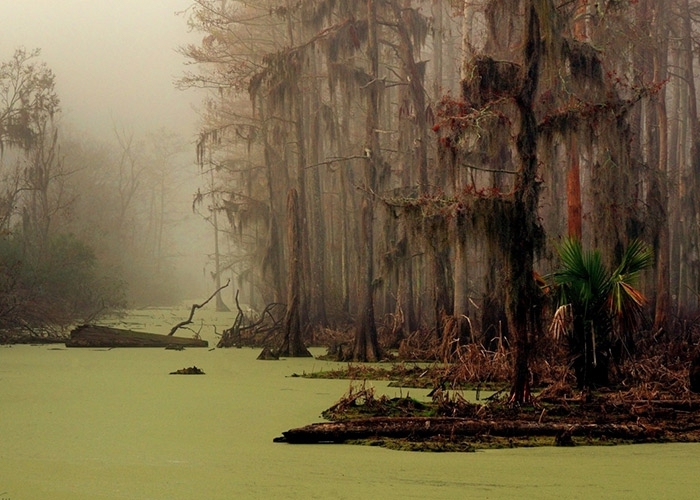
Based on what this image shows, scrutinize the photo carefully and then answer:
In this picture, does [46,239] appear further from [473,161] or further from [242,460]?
[242,460]

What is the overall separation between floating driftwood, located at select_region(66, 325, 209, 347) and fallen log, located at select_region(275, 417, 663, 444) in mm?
9758

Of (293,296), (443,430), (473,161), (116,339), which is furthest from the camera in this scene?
(116,339)

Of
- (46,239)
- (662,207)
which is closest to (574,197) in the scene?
(662,207)

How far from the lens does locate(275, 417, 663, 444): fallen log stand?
5.83 meters

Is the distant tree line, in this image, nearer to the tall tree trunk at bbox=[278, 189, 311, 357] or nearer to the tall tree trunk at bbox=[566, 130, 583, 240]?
the tall tree trunk at bbox=[278, 189, 311, 357]

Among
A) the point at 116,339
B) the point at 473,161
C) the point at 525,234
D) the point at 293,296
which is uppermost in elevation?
the point at 473,161

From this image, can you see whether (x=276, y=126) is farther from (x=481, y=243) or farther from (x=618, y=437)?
(x=618, y=437)

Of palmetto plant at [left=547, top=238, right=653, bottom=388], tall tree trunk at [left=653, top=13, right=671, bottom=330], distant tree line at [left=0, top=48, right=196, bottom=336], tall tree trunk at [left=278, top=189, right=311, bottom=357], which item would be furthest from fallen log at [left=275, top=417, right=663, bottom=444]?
distant tree line at [left=0, top=48, right=196, bottom=336]

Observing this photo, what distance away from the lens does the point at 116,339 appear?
1509 cm

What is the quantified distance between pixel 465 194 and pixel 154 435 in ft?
10.2

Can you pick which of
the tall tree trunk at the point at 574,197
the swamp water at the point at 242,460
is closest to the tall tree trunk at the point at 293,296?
the tall tree trunk at the point at 574,197

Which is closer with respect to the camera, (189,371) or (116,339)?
(189,371)

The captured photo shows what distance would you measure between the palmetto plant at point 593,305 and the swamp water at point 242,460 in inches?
92.5

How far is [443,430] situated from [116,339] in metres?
10.3
